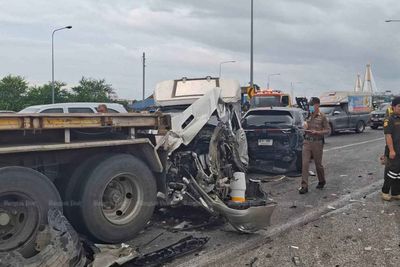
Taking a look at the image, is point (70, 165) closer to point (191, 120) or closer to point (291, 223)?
point (191, 120)

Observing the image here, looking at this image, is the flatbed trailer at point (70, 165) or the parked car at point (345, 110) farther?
the parked car at point (345, 110)

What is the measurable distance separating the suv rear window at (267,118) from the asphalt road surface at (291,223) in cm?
121

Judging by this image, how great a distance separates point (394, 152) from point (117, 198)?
15.3 feet

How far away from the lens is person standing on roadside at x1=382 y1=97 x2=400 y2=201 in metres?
7.42

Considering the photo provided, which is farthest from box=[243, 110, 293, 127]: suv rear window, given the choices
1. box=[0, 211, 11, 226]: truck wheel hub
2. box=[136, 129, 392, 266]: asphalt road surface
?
box=[0, 211, 11, 226]: truck wheel hub

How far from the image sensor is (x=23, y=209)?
4184 mm

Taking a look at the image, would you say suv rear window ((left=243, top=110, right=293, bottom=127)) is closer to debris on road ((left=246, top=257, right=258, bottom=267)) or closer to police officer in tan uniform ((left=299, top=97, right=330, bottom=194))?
police officer in tan uniform ((left=299, top=97, right=330, bottom=194))

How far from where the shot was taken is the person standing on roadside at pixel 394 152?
742cm

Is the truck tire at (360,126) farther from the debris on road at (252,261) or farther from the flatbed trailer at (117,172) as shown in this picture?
the debris on road at (252,261)

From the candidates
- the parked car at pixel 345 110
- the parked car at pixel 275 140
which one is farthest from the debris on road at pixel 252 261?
the parked car at pixel 345 110

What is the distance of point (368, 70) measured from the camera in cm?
9219

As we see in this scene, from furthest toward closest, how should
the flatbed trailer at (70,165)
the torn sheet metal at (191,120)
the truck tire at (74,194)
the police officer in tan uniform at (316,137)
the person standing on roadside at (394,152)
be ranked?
the police officer in tan uniform at (316,137)
the person standing on roadside at (394,152)
the torn sheet metal at (191,120)
the truck tire at (74,194)
the flatbed trailer at (70,165)

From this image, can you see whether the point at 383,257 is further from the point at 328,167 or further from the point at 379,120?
the point at 379,120

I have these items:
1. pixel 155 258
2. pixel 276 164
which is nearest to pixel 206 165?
pixel 155 258
